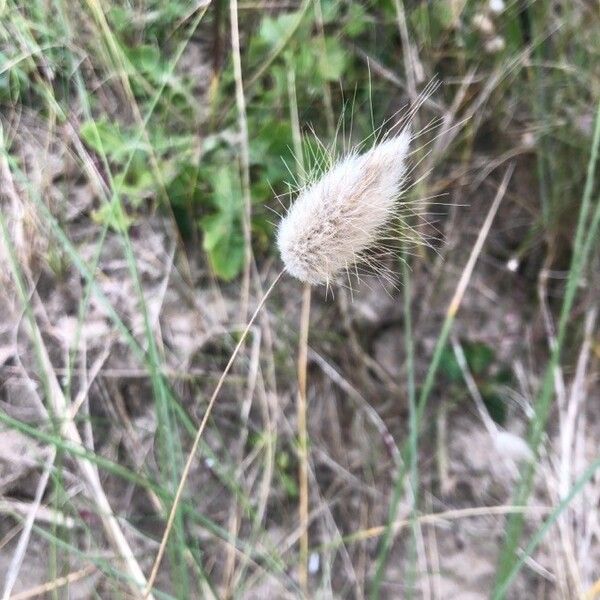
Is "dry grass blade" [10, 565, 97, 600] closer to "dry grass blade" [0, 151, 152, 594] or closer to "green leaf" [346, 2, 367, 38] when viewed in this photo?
"dry grass blade" [0, 151, 152, 594]

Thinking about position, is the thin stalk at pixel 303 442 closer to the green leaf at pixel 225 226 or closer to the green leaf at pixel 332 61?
the green leaf at pixel 225 226

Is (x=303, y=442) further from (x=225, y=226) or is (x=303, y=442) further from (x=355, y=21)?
(x=355, y=21)

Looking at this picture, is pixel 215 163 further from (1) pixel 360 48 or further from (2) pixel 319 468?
(2) pixel 319 468

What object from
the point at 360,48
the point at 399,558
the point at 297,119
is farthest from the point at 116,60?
the point at 399,558

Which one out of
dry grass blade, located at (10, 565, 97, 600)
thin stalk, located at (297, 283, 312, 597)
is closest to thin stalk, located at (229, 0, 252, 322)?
thin stalk, located at (297, 283, 312, 597)

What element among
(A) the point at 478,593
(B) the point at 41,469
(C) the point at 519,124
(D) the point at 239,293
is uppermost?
(C) the point at 519,124

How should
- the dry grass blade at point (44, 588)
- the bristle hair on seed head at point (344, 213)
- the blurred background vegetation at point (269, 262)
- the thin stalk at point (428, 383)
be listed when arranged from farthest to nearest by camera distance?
the blurred background vegetation at point (269, 262)
the dry grass blade at point (44, 588)
the thin stalk at point (428, 383)
the bristle hair on seed head at point (344, 213)

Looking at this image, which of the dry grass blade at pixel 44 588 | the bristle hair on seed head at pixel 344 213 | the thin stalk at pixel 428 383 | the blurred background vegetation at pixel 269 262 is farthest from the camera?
the blurred background vegetation at pixel 269 262

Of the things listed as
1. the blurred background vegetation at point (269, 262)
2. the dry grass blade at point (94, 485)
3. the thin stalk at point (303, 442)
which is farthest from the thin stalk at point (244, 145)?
the dry grass blade at point (94, 485)
